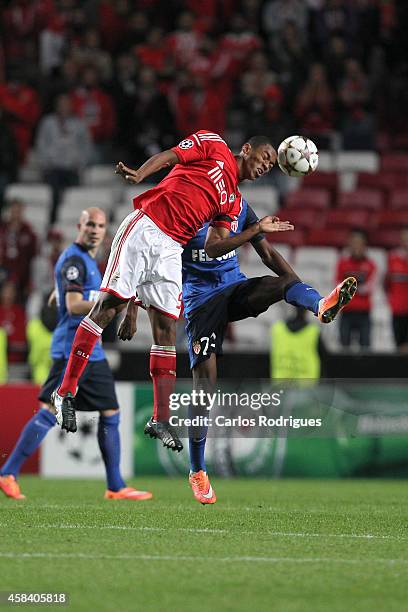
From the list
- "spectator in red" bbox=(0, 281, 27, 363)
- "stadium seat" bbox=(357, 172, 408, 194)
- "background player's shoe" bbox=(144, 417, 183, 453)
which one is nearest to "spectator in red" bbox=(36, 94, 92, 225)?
"spectator in red" bbox=(0, 281, 27, 363)

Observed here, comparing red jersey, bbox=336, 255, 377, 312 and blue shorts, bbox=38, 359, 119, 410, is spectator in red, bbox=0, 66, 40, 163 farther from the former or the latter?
blue shorts, bbox=38, 359, 119, 410

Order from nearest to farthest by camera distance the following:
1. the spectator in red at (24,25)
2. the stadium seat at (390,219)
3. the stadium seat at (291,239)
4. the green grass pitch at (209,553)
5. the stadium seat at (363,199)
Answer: the green grass pitch at (209,553)
the stadium seat at (291,239)
the stadium seat at (390,219)
the stadium seat at (363,199)
the spectator in red at (24,25)

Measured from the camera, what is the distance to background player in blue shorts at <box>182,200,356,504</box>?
8.66m

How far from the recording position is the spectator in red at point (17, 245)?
55.3ft

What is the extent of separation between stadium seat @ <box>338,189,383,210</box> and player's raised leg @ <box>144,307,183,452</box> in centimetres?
955

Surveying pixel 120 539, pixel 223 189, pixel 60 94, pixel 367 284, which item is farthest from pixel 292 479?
pixel 60 94

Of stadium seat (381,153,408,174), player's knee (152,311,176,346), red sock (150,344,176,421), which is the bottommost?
red sock (150,344,176,421)

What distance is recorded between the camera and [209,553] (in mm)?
6254

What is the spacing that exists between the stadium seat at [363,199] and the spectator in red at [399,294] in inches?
90.3

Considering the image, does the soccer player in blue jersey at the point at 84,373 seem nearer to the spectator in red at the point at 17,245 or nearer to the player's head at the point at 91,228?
the player's head at the point at 91,228

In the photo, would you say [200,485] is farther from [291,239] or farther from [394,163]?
[394,163]

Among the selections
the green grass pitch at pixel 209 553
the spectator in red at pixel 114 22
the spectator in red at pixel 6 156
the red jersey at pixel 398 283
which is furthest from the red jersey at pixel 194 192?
the spectator in red at pixel 114 22

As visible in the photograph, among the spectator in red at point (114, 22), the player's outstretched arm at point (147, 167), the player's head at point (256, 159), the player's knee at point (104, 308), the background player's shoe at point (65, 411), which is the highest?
the spectator in red at point (114, 22)

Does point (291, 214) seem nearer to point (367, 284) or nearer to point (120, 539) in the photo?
point (367, 284)
